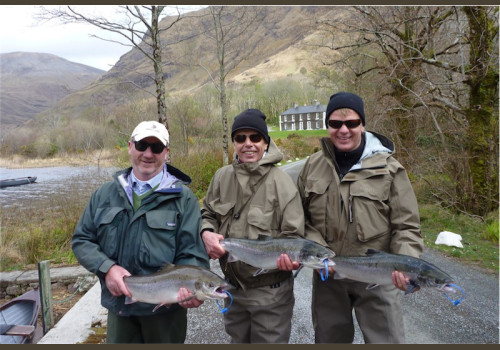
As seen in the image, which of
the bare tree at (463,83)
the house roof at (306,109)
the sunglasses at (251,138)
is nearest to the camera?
the sunglasses at (251,138)

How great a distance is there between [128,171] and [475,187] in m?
10.1

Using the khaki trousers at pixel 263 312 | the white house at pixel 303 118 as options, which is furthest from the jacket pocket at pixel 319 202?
the white house at pixel 303 118

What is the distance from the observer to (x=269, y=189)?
9.20 feet

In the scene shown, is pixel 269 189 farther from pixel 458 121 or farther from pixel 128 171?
pixel 458 121

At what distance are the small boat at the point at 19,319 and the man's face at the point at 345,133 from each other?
19.9ft

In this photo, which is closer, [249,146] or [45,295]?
[249,146]

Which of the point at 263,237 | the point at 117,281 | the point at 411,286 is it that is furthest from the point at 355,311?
the point at 117,281

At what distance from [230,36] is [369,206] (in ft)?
59.3

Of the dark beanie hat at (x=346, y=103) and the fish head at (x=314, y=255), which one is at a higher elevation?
the dark beanie hat at (x=346, y=103)

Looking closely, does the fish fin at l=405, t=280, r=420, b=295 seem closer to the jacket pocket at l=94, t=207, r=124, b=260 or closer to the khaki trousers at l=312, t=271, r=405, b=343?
the khaki trousers at l=312, t=271, r=405, b=343

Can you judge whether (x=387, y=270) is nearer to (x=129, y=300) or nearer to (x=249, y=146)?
(x=249, y=146)

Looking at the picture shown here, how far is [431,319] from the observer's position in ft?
15.8

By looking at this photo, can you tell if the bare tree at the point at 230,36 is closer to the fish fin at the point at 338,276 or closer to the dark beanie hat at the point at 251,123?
the dark beanie hat at the point at 251,123

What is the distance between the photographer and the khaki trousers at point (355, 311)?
109 inches
